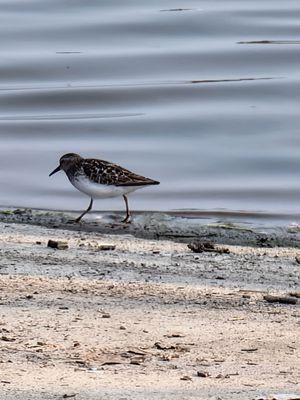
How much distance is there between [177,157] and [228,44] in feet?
18.0

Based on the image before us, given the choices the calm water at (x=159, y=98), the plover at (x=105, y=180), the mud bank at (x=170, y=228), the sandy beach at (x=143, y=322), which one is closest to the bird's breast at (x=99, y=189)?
the plover at (x=105, y=180)

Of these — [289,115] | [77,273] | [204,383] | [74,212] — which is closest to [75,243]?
[77,273]

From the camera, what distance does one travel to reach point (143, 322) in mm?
6824

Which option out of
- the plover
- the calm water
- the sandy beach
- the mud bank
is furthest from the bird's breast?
the sandy beach

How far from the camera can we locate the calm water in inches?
499

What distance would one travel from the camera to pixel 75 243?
9.10 meters

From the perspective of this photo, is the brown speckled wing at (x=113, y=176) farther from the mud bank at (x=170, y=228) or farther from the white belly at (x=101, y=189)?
the mud bank at (x=170, y=228)

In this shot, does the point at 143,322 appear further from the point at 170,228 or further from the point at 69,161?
the point at 69,161

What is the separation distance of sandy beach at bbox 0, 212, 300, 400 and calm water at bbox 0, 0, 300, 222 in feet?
10.8

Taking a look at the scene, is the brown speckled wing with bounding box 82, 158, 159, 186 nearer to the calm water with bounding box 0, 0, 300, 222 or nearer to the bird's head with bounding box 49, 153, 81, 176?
the bird's head with bounding box 49, 153, 81, 176

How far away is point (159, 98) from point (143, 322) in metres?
9.52

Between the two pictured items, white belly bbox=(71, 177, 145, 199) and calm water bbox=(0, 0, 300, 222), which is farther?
calm water bbox=(0, 0, 300, 222)

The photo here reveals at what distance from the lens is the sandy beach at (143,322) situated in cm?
577

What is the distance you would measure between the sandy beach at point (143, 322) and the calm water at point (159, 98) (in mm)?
3278
